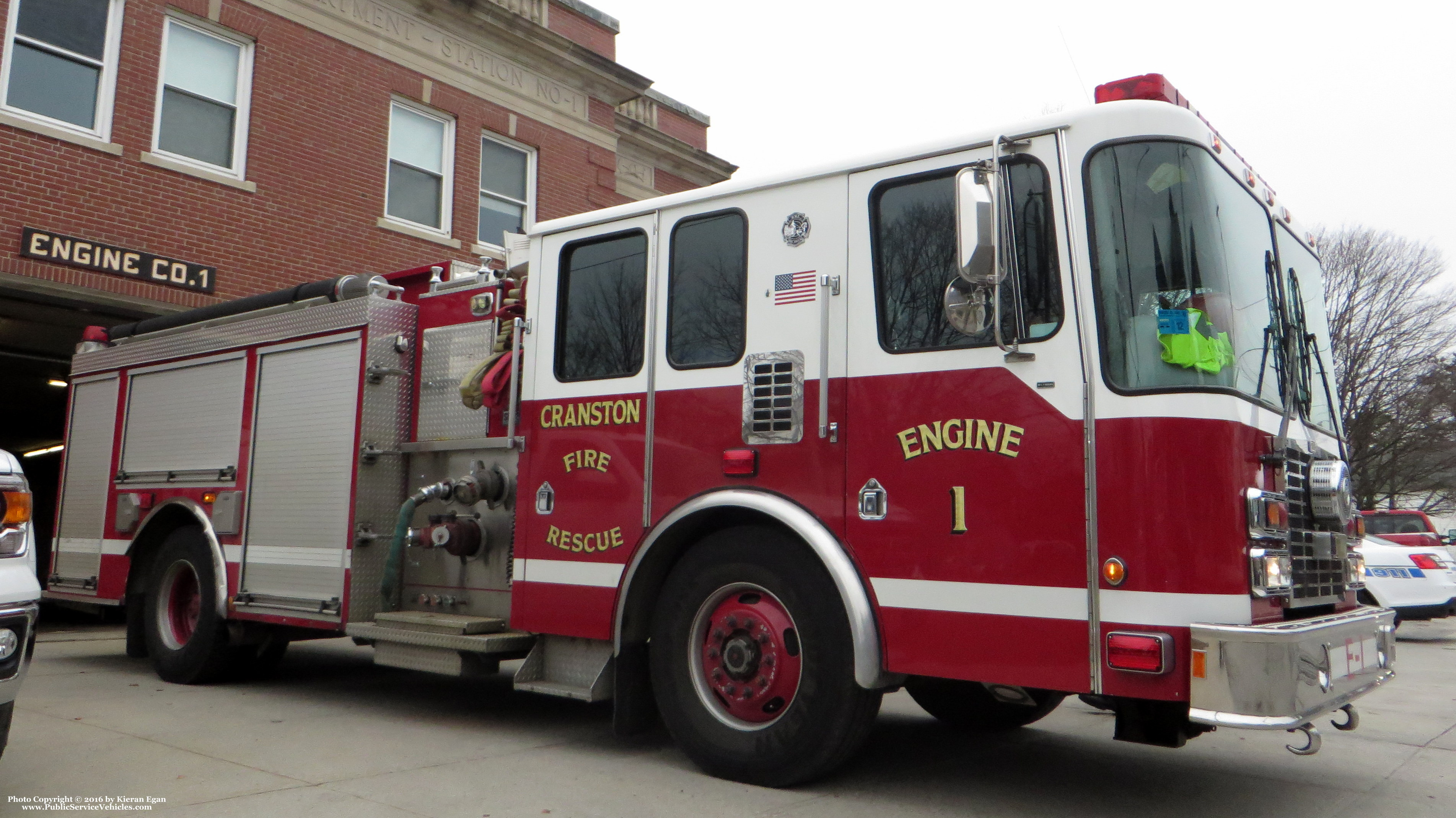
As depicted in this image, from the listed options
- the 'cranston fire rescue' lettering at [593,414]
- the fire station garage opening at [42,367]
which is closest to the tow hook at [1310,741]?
the 'cranston fire rescue' lettering at [593,414]

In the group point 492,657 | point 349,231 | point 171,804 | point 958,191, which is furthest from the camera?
point 349,231

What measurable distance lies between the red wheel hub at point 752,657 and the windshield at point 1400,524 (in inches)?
595

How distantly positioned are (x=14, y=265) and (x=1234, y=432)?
34.1 feet

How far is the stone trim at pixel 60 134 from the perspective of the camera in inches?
394

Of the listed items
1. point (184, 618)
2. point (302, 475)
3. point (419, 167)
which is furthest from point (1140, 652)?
point (419, 167)

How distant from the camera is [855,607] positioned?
444 cm

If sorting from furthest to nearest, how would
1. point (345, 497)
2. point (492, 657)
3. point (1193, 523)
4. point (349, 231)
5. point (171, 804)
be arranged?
point (349, 231)
point (345, 497)
point (492, 657)
point (171, 804)
point (1193, 523)

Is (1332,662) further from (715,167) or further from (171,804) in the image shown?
(715,167)

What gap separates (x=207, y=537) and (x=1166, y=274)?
647cm

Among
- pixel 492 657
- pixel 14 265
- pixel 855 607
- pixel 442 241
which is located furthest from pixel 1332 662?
pixel 442 241

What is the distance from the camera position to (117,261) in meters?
10.6

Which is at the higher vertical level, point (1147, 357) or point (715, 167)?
point (715, 167)

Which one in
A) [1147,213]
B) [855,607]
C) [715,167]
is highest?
[715,167]

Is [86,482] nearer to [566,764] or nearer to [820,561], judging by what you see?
[566,764]
